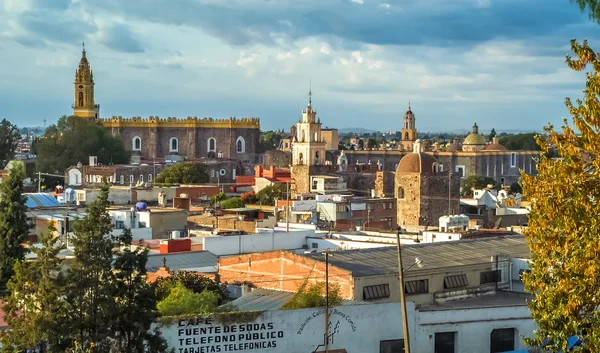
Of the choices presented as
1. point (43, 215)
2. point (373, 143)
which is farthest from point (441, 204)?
point (373, 143)

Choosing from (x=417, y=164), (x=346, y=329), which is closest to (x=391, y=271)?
(x=346, y=329)

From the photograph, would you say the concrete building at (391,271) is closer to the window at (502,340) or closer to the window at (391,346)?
the window at (391,346)

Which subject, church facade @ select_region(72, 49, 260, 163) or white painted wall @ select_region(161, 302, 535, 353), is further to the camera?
church facade @ select_region(72, 49, 260, 163)

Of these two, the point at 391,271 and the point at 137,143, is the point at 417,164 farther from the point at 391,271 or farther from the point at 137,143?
the point at 137,143

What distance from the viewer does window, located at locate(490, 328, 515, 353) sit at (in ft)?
66.9

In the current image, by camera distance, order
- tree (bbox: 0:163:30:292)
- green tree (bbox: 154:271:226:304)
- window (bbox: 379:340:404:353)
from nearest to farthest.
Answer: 1. window (bbox: 379:340:404:353)
2. green tree (bbox: 154:271:226:304)
3. tree (bbox: 0:163:30:292)

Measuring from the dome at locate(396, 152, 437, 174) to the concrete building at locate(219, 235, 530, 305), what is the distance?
70.3ft

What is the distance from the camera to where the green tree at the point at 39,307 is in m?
14.2

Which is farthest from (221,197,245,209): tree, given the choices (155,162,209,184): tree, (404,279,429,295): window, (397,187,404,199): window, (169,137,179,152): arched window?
(169,137,179,152): arched window

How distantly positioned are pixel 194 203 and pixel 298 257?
28.8m

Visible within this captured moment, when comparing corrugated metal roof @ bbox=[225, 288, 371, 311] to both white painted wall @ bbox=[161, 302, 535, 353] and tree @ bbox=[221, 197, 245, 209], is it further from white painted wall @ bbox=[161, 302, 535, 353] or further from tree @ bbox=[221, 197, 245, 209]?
tree @ bbox=[221, 197, 245, 209]

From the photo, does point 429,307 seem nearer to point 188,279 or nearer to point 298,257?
point 298,257

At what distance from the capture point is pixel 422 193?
150ft

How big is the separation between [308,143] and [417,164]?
1270 cm
